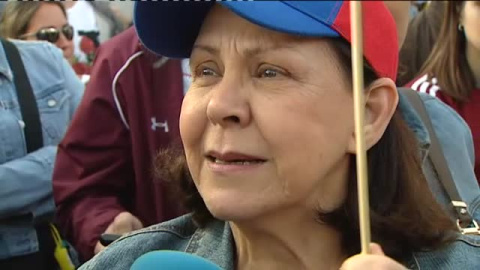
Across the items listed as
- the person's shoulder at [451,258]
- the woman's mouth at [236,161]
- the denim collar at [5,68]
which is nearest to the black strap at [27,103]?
the denim collar at [5,68]

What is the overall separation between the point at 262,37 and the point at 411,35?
→ 2.30 m

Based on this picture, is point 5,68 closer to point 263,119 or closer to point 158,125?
point 158,125

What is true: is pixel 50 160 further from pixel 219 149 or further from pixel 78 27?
pixel 78 27

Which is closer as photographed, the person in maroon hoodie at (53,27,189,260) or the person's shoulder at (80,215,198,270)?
the person's shoulder at (80,215,198,270)

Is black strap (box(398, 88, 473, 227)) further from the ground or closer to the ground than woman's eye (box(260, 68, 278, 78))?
closer to the ground

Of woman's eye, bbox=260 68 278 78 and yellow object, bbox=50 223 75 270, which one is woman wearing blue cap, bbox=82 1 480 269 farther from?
yellow object, bbox=50 223 75 270

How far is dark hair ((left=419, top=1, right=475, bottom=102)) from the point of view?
2611 mm

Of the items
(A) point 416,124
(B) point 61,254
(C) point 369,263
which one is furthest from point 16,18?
(C) point 369,263

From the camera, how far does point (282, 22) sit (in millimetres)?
1247

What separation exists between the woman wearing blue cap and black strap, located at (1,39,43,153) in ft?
2.77

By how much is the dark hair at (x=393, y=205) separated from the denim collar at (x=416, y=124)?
0.62 ft

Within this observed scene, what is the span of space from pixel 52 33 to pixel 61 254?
1562mm

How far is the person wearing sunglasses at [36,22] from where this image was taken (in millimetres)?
3217

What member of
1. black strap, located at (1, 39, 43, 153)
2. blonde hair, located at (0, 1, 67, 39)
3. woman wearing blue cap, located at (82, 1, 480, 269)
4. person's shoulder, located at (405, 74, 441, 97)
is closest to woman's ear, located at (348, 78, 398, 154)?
woman wearing blue cap, located at (82, 1, 480, 269)
